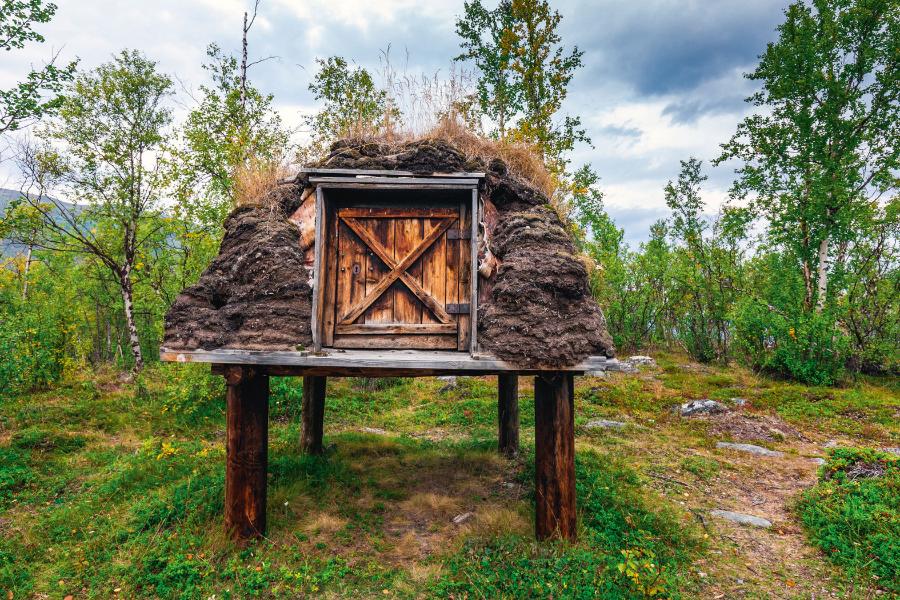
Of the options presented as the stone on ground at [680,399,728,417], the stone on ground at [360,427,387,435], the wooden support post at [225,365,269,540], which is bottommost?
the stone on ground at [360,427,387,435]

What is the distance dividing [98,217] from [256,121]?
19.7ft

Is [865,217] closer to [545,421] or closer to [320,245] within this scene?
[545,421]

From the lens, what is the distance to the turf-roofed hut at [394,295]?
5266 millimetres

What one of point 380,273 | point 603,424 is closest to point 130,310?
point 380,273

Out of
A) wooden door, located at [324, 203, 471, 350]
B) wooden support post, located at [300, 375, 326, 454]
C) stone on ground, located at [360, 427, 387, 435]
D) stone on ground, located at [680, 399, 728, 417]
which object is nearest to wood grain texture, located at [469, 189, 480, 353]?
wooden door, located at [324, 203, 471, 350]

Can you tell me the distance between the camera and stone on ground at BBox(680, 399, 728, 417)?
1241 cm

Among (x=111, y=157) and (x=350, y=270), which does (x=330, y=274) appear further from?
(x=111, y=157)

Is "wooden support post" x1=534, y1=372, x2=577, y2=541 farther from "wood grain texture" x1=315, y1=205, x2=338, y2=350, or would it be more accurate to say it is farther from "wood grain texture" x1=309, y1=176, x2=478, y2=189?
"wood grain texture" x1=315, y1=205, x2=338, y2=350

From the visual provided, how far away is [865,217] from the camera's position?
47.6ft

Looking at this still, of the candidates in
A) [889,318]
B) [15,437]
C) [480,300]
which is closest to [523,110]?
[480,300]

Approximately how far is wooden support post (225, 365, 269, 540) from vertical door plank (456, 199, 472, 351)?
106 inches

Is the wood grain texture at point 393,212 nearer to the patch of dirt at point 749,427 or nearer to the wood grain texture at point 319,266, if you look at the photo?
the wood grain texture at point 319,266

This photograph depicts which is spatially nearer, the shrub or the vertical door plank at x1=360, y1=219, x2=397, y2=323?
the vertical door plank at x1=360, y1=219, x2=397, y2=323

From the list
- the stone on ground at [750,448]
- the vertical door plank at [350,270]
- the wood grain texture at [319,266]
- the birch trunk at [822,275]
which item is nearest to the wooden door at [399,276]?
the vertical door plank at [350,270]
